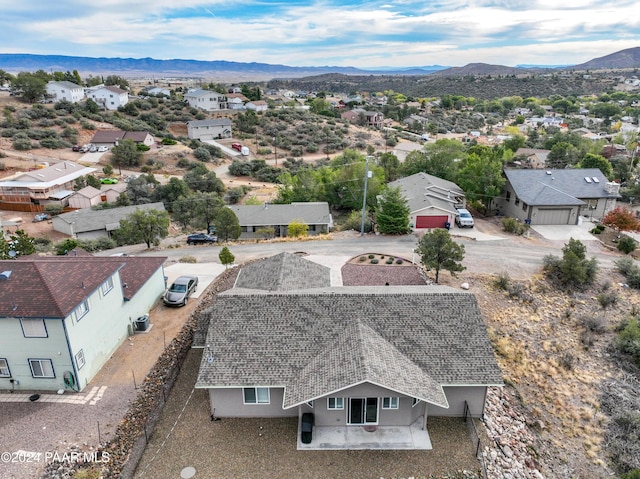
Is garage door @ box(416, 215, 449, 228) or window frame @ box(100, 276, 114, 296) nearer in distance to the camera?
window frame @ box(100, 276, 114, 296)

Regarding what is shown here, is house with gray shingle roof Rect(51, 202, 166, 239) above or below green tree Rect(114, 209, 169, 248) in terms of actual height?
below

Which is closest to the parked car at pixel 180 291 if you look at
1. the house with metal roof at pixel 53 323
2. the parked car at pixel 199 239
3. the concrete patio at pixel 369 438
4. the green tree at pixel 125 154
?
the house with metal roof at pixel 53 323

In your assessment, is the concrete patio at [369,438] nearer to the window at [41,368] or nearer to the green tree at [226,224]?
the window at [41,368]

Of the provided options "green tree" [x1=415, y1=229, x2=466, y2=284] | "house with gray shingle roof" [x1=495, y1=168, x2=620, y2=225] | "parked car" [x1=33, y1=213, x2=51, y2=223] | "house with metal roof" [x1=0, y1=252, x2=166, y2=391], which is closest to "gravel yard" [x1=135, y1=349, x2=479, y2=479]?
"house with metal roof" [x1=0, y1=252, x2=166, y2=391]

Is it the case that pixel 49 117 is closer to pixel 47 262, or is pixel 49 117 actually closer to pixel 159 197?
pixel 159 197

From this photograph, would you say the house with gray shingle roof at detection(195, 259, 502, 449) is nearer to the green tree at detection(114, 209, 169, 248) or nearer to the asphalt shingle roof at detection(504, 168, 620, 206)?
Result: the green tree at detection(114, 209, 169, 248)

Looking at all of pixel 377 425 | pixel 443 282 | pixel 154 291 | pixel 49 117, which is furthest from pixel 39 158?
pixel 377 425
